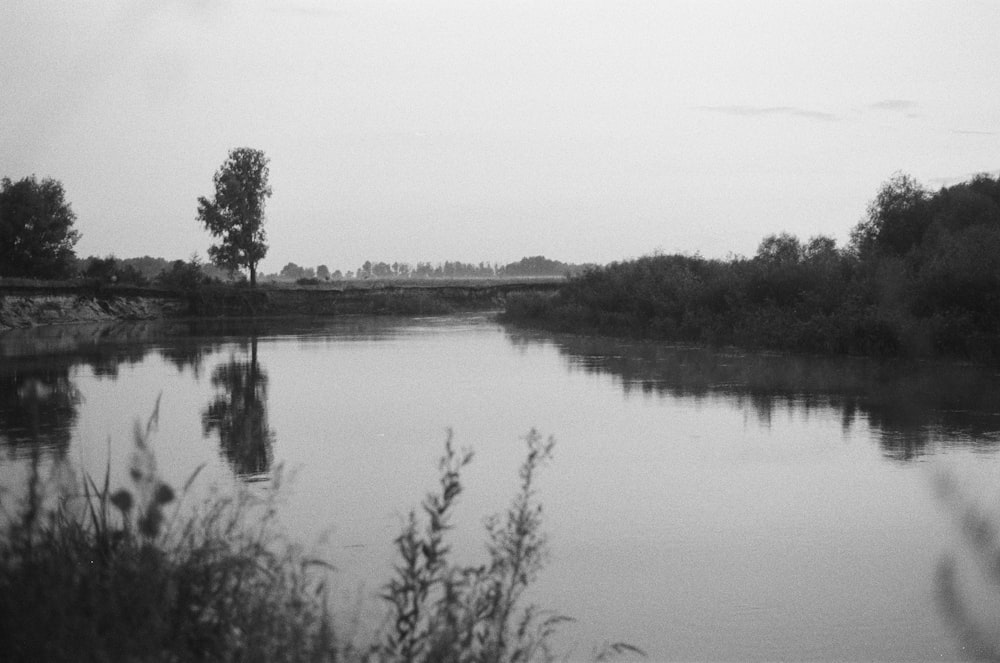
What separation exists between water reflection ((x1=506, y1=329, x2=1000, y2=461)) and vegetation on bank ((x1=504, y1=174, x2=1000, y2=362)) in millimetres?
1489

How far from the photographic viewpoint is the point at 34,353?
3288 cm

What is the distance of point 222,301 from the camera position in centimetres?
6956

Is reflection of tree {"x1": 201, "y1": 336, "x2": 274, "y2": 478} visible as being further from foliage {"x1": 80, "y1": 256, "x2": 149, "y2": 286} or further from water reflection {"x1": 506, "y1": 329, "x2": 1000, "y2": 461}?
foliage {"x1": 80, "y1": 256, "x2": 149, "y2": 286}

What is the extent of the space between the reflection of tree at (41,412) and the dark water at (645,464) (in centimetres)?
8

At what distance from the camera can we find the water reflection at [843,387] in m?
16.1

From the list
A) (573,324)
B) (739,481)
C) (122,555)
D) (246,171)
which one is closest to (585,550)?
(739,481)

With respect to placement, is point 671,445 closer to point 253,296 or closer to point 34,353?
point 34,353

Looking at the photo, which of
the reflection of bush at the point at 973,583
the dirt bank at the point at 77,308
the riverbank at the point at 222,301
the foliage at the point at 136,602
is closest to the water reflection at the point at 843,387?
the reflection of bush at the point at 973,583

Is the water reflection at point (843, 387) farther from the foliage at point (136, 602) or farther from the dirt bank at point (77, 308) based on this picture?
the dirt bank at point (77, 308)

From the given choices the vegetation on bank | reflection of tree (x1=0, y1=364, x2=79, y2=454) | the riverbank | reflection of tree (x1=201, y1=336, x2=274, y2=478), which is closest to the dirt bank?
the riverbank

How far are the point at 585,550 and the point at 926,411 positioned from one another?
10242 millimetres

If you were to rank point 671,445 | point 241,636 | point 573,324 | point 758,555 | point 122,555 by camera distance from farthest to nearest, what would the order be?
point 573,324
point 671,445
point 758,555
point 122,555
point 241,636

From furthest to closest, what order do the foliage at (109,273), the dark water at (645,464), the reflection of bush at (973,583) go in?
the foliage at (109,273)
the dark water at (645,464)
the reflection of bush at (973,583)

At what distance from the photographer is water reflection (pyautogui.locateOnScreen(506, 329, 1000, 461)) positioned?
1611 centimetres
